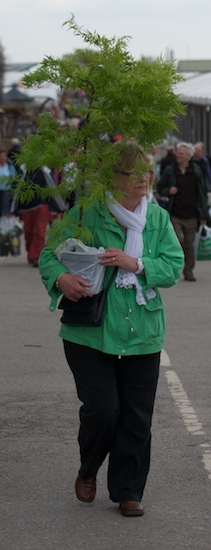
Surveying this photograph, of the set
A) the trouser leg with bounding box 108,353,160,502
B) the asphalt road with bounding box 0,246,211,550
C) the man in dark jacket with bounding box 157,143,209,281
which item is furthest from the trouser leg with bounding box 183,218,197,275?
the trouser leg with bounding box 108,353,160,502

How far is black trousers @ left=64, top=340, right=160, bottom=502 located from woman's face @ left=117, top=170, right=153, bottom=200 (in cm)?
72

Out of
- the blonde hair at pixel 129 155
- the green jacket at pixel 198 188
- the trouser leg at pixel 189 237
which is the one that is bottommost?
the trouser leg at pixel 189 237

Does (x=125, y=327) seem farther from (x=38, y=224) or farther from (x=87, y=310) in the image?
(x=38, y=224)

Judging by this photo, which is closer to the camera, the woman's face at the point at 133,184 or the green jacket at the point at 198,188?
the woman's face at the point at 133,184

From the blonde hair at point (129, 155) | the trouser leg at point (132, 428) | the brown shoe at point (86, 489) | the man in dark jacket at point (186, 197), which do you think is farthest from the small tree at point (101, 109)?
the man in dark jacket at point (186, 197)

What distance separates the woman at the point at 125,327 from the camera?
485 cm

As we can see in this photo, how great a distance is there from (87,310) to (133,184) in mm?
594

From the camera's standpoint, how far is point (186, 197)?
14930 mm

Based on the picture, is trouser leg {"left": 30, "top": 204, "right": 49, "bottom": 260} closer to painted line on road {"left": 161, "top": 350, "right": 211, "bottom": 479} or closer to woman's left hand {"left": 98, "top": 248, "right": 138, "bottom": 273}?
painted line on road {"left": 161, "top": 350, "right": 211, "bottom": 479}

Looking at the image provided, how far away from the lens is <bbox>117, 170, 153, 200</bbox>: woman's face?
484cm

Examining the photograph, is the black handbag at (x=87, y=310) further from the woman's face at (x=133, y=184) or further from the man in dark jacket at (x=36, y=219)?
the man in dark jacket at (x=36, y=219)

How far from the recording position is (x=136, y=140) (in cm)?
485

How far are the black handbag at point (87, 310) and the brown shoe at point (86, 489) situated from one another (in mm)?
789

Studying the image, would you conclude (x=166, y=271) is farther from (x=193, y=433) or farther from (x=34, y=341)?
(x=34, y=341)
